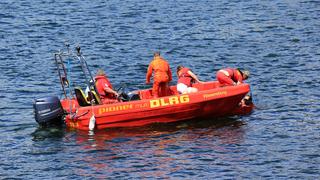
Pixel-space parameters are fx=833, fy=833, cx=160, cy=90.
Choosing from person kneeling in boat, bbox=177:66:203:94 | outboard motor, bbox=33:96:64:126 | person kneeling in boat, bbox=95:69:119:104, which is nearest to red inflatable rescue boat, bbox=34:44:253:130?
outboard motor, bbox=33:96:64:126

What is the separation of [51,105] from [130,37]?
50.0ft

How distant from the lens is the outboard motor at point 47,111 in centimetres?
2511

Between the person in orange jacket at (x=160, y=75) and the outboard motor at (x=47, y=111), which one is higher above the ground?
the person in orange jacket at (x=160, y=75)

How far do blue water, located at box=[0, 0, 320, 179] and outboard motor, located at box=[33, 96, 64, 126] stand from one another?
43cm

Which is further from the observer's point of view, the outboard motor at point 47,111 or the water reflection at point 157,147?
the outboard motor at point 47,111

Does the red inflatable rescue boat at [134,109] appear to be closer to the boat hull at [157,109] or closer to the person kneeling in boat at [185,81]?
the boat hull at [157,109]

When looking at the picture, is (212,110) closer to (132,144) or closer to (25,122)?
(132,144)

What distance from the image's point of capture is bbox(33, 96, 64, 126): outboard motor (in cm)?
Answer: 2511

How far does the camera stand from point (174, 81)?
31.7 meters

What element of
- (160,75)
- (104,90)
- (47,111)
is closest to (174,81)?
(160,75)

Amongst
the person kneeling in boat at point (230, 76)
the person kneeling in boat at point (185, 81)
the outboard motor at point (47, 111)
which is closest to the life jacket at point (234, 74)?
the person kneeling in boat at point (230, 76)

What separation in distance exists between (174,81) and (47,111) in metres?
7.68

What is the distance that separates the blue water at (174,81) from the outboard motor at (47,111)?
0.43 m

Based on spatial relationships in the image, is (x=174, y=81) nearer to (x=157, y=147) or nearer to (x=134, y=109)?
(x=134, y=109)
